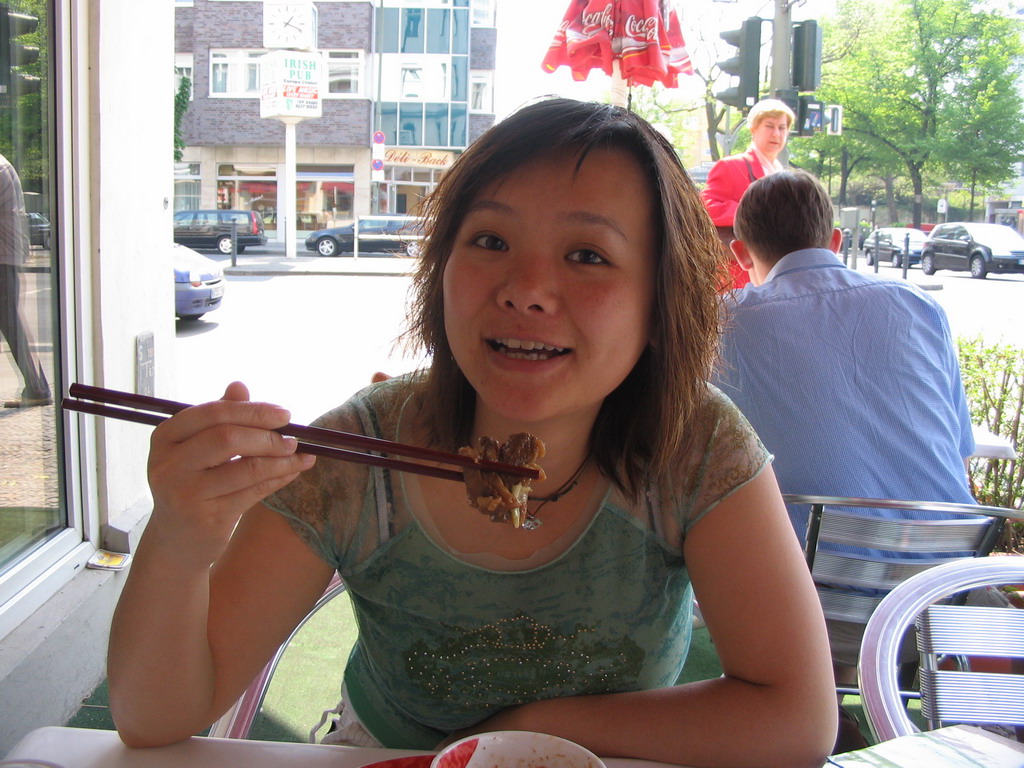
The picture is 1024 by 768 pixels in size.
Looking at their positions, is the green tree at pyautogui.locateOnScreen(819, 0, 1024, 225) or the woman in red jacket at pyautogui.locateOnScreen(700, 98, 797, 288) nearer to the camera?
the woman in red jacket at pyautogui.locateOnScreen(700, 98, 797, 288)

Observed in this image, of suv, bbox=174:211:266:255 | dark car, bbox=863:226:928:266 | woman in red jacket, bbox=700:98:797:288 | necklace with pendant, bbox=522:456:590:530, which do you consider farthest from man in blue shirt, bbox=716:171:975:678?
suv, bbox=174:211:266:255

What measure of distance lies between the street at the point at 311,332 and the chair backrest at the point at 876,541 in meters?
1.28

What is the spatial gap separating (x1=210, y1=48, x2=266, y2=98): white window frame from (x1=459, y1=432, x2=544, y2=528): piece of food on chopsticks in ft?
103

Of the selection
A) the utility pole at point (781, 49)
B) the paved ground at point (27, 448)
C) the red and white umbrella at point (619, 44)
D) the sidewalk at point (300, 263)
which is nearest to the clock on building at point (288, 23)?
the sidewalk at point (300, 263)

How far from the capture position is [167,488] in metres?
0.96

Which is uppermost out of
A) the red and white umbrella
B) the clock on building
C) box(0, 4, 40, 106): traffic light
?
the clock on building

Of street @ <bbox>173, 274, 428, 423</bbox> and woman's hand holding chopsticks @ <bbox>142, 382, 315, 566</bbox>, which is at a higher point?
woman's hand holding chopsticks @ <bbox>142, 382, 315, 566</bbox>

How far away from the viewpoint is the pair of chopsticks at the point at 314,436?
0.89 metres

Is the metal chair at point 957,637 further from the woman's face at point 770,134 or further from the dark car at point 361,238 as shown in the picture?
the dark car at point 361,238

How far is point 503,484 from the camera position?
110 cm

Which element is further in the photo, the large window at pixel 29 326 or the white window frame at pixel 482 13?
the white window frame at pixel 482 13

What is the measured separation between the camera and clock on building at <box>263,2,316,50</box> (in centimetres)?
2178

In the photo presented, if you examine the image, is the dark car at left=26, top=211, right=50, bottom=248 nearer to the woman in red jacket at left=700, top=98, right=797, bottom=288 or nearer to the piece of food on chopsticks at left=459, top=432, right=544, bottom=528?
the piece of food on chopsticks at left=459, top=432, right=544, bottom=528

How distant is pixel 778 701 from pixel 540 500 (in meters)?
0.48
